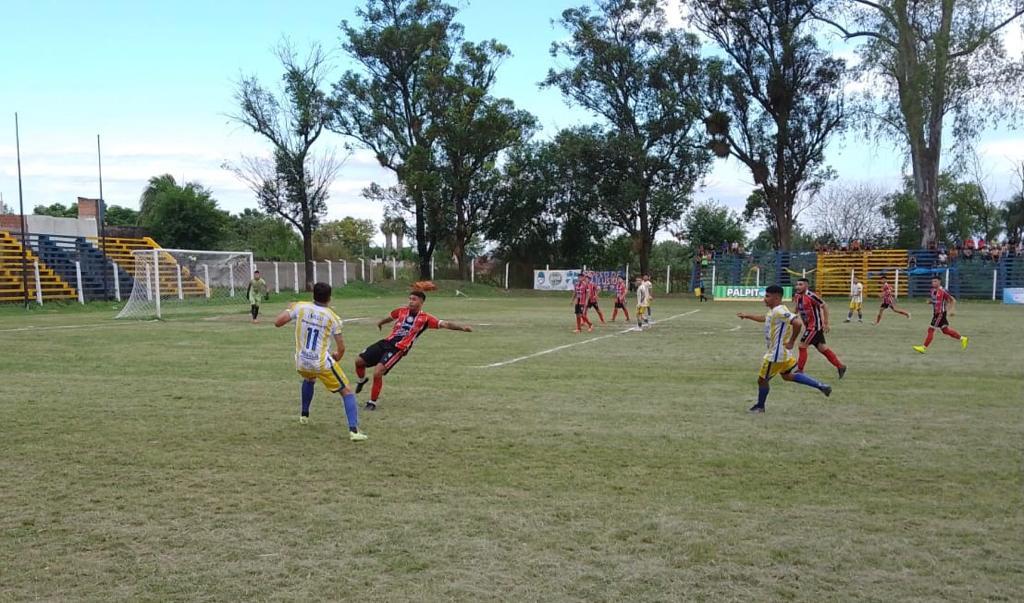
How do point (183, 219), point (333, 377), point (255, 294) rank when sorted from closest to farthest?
point (333, 377), point (255, 294), point (183, 219)

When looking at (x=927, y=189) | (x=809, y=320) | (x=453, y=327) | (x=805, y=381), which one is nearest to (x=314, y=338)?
(x=453, y=327)

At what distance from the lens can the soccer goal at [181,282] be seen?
93.7 ft

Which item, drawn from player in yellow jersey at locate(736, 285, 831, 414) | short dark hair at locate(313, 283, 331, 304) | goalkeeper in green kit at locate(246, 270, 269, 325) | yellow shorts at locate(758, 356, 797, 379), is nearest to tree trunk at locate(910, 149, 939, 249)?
goalkeeper in green kit at locate(246, 270, 269, 325)

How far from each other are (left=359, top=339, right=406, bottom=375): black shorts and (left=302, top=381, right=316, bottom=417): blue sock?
1.38 meters

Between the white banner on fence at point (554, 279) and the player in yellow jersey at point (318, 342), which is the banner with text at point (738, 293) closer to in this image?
the white banner on fence at point (554, 279)

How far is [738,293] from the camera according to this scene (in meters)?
44.8

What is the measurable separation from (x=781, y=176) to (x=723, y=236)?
1065 cm

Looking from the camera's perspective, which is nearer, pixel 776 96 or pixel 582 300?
pixel 582 300

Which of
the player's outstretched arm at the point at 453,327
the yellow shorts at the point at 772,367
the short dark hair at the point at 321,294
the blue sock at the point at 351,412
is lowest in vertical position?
the blue sock at the point at 351,412

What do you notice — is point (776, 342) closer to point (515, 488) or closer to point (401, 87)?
point (515, 488)

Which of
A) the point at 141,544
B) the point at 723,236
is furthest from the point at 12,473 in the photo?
Result: the point at 723,236

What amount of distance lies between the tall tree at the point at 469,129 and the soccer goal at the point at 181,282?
1954 cm

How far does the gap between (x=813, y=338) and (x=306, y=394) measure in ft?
29.9

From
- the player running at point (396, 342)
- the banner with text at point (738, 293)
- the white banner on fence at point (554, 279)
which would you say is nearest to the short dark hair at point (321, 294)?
the player running at point (396, 342)
